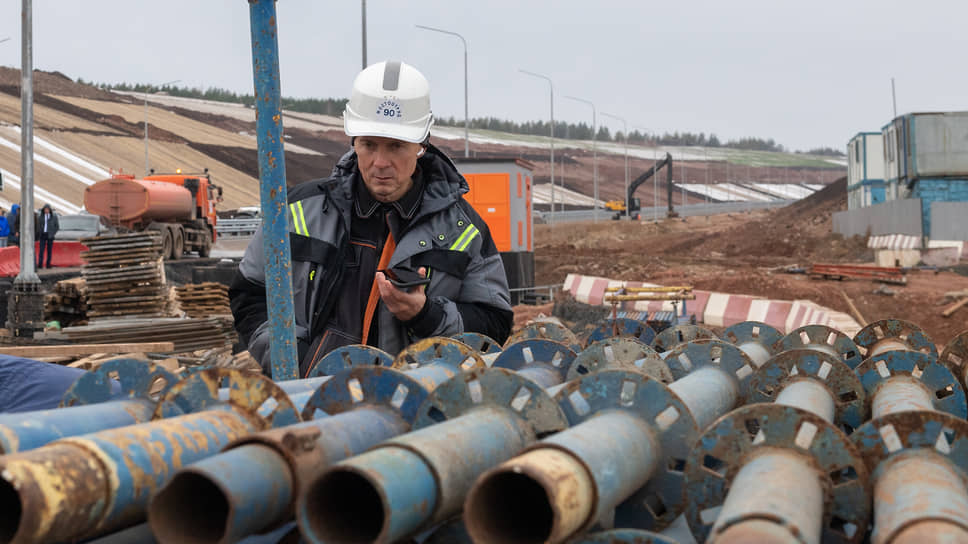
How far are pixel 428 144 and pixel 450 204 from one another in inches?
13.7

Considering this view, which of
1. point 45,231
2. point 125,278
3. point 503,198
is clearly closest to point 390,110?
point 125,278

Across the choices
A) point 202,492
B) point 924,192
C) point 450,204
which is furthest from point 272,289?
point 924,192

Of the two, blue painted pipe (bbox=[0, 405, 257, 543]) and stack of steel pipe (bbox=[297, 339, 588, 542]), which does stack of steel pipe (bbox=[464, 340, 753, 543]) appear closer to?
stack of steel pipe (bbox=[297, 339, 588, 542])

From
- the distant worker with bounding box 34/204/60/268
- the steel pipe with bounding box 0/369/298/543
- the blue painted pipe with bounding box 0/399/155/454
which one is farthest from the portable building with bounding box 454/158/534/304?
the steel pipe with bounding box 0/369/298/543

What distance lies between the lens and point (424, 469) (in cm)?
184

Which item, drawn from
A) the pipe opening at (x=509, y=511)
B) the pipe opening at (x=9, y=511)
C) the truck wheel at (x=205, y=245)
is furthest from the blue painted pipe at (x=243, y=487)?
the truck wheel at (x=205, y=245)

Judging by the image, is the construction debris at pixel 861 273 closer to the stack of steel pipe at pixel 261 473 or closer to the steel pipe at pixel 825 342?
the steel pipe at pixel 825 342

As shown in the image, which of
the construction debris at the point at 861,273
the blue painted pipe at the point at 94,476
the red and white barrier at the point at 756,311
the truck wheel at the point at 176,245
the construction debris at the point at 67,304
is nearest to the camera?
the blue painted pipe at the point at 94,476

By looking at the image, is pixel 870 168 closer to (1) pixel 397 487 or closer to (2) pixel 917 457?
(2) pixel 917 457

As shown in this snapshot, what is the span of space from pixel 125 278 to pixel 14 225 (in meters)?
13.9

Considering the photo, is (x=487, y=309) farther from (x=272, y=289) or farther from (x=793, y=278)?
(x=793, y=278)

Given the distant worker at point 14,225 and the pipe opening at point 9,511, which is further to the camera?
the distant worker at point 14,225

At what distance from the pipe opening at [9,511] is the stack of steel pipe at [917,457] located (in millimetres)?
1426

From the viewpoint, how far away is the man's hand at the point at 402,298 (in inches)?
153
